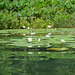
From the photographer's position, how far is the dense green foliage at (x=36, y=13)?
831 centimetres

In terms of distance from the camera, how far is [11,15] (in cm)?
845

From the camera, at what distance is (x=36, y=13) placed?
28.3 ft

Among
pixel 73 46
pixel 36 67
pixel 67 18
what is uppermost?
pixel 36 67

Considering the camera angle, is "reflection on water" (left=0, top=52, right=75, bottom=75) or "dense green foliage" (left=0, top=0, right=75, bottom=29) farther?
"dense green foliage" (left=0, top=0, right=75, bottom=29)

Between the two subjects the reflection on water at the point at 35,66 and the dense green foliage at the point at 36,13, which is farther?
the dense green foliage at the point at 36,13

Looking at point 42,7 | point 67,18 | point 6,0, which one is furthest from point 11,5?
point 67,18

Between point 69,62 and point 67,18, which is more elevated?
point 69,62

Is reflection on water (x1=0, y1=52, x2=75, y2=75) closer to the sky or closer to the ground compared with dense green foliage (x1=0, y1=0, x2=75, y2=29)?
closer to the sky

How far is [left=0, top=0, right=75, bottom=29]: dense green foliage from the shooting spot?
27.3 ft

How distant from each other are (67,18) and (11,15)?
1874mm

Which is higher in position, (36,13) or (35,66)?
(35,66)

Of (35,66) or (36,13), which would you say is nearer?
(35,66)

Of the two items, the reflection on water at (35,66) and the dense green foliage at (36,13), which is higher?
the reflection on water at (35,66)

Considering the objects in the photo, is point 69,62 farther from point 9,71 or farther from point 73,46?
point 73,46
